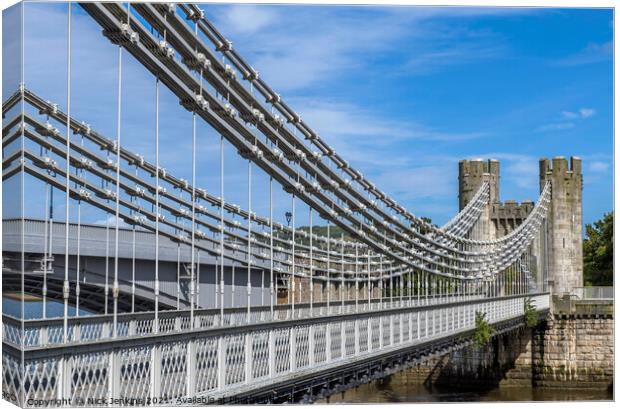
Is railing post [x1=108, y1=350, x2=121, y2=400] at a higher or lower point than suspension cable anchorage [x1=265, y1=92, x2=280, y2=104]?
lower

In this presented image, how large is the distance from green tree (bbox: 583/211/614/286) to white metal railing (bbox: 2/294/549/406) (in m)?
30.9

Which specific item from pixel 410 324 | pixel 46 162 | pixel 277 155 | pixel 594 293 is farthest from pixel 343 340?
pixel 594 293

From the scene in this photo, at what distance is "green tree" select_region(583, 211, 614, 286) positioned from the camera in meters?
50.8

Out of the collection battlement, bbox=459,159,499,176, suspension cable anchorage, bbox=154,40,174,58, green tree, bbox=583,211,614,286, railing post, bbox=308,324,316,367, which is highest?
battlement, bbox=459,159,499,176

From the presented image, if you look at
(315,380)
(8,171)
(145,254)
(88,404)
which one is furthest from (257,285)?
(88,404)

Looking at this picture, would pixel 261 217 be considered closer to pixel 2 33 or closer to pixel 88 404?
pixel 2 33

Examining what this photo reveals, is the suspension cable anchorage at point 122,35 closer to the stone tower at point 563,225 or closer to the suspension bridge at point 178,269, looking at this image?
the suspension bridge at point 178,269

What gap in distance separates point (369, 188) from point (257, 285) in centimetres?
1410

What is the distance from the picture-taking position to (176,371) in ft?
46.6

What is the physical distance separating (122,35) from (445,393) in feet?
116

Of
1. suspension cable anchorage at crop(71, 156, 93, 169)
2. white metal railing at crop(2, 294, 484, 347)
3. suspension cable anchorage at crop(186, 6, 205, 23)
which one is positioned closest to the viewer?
white metal railing at crop(2, 294, 484, 347)

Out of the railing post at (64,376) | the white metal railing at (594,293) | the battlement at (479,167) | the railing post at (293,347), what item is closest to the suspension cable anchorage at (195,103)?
the railing post at (293,347)

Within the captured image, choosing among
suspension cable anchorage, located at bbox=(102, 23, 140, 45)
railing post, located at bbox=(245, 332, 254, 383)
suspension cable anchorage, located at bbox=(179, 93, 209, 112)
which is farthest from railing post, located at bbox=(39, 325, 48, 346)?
suspension cable anchorage, located at bbox=(102, 23, 140, 45)

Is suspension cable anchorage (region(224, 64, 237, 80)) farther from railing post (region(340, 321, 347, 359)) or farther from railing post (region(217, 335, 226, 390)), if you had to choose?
railing post (region(340, 321, 347, 359))
